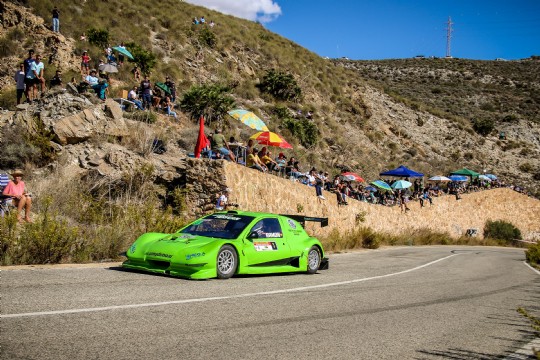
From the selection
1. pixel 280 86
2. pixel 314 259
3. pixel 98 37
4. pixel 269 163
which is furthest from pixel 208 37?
pixel 314 259

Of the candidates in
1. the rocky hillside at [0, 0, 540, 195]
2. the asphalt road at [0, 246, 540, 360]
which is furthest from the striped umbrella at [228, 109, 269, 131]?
the asphalt road at [0, 246, 540, 360]

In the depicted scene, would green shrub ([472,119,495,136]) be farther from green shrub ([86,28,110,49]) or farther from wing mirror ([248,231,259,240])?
wing mirror ([248,231,259,240])

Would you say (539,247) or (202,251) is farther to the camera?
(539,247)

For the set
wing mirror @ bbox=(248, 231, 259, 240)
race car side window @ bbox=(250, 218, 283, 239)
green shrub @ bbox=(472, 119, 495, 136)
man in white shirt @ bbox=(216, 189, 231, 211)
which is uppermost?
green shrub @ bbox=(472, 119, 495, 136)

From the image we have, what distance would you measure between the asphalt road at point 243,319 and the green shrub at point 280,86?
112 ft

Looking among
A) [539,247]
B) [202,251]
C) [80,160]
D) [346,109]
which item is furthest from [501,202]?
[202,251]

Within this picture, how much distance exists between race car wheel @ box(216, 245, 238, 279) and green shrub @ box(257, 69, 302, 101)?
34416 mm

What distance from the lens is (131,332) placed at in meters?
5.59

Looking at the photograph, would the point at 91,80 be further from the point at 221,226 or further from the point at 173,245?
the point at 173,245

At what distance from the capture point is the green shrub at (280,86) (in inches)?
1740

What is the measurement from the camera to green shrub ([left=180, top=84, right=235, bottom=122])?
30.6 m

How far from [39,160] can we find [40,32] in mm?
14153

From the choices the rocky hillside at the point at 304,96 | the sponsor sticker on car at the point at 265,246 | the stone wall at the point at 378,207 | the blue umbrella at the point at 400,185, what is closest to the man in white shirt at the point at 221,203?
the stone wall at the point at 378,207

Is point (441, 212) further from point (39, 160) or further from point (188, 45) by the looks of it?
point (39, 160)
